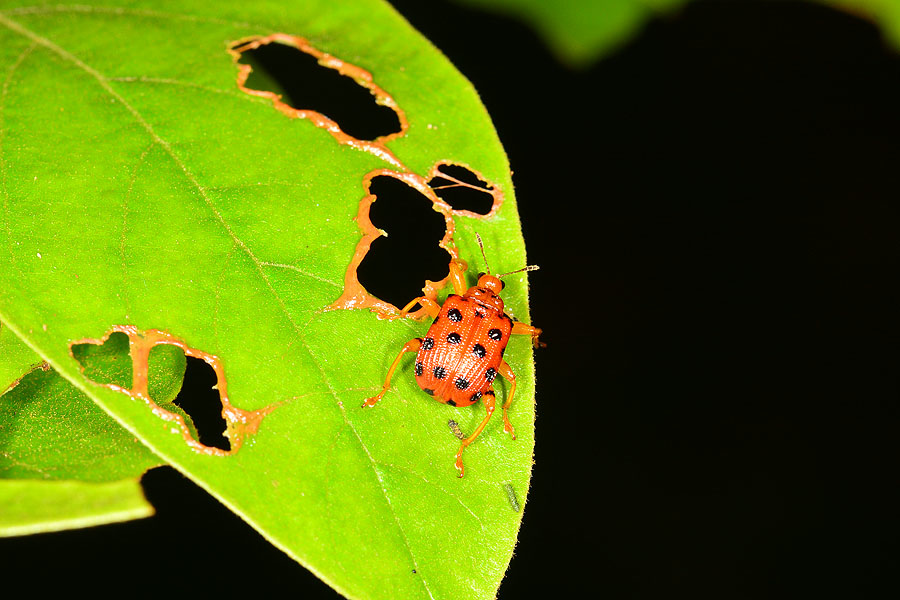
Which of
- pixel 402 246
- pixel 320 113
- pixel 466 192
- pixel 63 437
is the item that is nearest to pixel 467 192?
pixel 466 192

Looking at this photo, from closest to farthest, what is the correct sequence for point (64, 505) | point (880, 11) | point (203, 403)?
point (64, 505)
point (203, 403)
point (880, 11)

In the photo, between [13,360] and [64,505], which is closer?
[64,505]

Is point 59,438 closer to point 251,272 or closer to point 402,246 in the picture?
point 251,272

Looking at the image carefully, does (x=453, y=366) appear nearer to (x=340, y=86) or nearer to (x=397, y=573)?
(x=397, y=573)

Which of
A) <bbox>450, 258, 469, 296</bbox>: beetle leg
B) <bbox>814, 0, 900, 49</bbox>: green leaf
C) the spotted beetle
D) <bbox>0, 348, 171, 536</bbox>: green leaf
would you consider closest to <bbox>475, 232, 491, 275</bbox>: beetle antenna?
the spotted beetle

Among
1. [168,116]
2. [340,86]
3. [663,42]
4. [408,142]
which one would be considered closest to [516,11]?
[663,42]

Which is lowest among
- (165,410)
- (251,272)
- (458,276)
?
(165,410)
